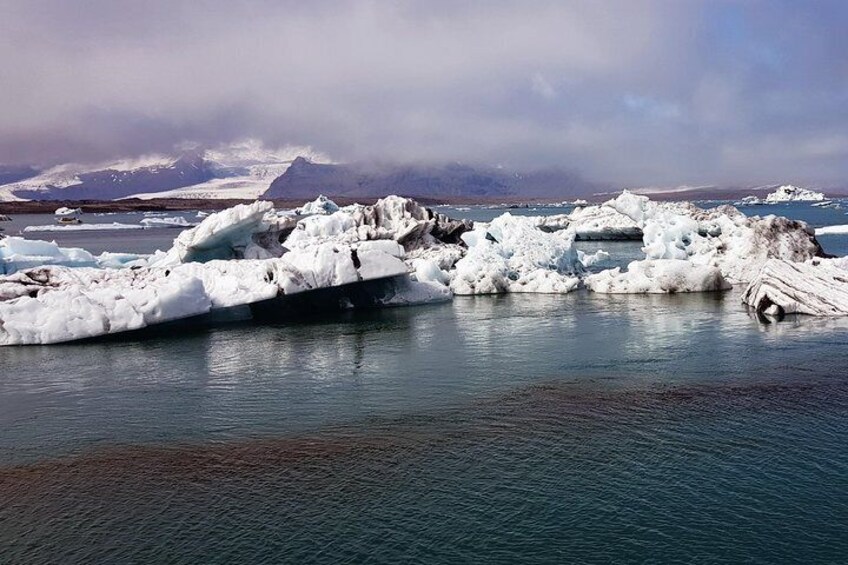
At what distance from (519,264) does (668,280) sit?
6.07 m

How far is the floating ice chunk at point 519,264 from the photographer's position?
30016mm

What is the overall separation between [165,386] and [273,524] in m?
7.88

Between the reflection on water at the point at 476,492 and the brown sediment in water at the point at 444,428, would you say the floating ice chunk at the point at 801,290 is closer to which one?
the brown sediment in water at the point at 444,428

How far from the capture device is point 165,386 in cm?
1631

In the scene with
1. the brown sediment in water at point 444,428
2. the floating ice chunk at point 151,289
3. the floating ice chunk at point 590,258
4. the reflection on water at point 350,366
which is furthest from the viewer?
the floating ice chunk at point 590,258

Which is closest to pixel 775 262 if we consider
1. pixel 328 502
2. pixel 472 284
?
→ pixel 472 284

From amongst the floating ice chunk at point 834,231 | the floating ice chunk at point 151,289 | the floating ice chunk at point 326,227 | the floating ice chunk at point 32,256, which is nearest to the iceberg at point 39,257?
the floating ice chunk at point 32,256

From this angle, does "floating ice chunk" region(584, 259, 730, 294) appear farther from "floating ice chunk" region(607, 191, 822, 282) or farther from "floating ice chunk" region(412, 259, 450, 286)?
"floating ice chunk" region(412, 259, 450, 286)

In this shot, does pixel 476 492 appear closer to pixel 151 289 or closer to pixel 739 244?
pixel 151 289

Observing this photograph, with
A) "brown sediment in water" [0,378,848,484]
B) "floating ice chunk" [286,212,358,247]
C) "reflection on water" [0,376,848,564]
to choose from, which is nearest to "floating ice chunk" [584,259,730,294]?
"floating ice chunk" [286,212,358,247]

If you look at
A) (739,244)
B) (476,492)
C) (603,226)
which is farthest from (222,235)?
(603,226)

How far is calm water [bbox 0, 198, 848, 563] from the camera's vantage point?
8867 mm

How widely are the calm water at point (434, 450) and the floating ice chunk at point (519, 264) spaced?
949 centimetres

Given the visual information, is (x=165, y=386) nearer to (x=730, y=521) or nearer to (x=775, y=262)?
(x=730, y=521)
